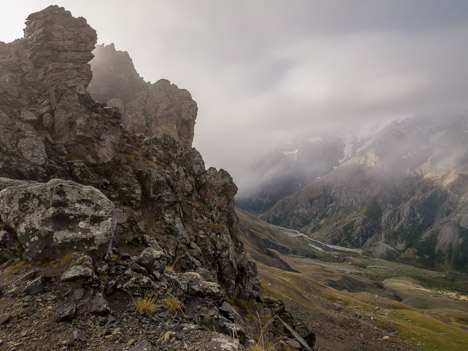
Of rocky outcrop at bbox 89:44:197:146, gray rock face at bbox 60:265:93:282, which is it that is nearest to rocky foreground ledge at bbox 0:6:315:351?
gray rock face at bbox 60:265:93:282

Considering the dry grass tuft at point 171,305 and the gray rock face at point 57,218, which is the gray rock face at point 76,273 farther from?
the dry grass tuft at point 171,305

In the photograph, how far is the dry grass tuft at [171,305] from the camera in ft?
36.1

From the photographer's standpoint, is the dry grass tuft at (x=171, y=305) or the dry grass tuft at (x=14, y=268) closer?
the dry grass tuft at (x=171, y=305)

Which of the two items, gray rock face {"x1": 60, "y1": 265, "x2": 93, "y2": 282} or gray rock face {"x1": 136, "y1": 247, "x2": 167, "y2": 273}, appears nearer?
gray rock face {"x1": 60, "y1": 265, "x2": 93, "y2": 282}

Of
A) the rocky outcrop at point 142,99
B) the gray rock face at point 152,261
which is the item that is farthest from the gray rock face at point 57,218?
the rocky outcrop at point 142,99

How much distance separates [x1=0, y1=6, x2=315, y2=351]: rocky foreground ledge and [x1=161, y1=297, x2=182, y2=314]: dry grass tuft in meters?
0.04

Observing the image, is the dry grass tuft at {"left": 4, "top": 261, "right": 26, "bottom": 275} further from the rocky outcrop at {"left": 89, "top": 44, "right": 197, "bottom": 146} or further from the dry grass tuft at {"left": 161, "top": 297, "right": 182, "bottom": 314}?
the rocky outcrop at {"left": 89, "top": 44, "right": 197, "bottom": 146}

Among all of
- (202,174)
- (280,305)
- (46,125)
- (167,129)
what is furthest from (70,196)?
(167,129)

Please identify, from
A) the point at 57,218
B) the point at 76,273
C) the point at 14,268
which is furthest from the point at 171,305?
the point at 14,268

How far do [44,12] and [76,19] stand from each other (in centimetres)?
435

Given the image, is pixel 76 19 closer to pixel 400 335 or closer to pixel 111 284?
pixel 111 284

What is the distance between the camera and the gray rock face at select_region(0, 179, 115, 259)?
12.0 meters

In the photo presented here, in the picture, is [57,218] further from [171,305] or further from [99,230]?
[171,305]

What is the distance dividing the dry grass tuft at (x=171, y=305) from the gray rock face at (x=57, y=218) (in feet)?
12.9
